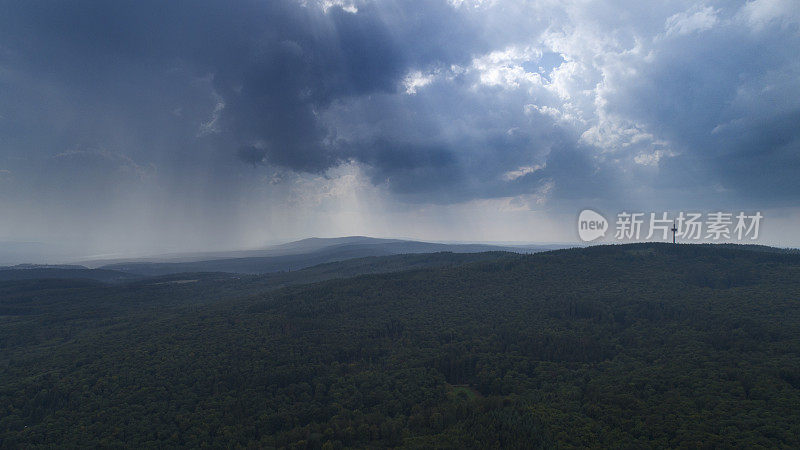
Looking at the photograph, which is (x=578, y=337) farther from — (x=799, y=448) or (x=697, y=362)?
(x=799, y=448)

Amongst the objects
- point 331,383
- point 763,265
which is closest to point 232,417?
point 331,383

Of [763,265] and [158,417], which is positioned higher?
[763,265]

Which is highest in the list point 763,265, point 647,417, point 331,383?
point 763,265

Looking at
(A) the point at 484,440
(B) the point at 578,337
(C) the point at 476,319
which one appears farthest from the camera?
(C) the point at 476,319

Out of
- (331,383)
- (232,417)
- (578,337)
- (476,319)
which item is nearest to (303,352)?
(331,383)

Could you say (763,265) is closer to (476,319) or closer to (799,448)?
(476,319)

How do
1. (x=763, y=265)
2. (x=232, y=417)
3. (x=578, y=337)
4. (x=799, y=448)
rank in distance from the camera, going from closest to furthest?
(x=799, y=448), (x=232, y=417), (x=578, y=337), (x=763, y=265)

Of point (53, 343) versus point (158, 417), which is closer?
point (158, 417)
